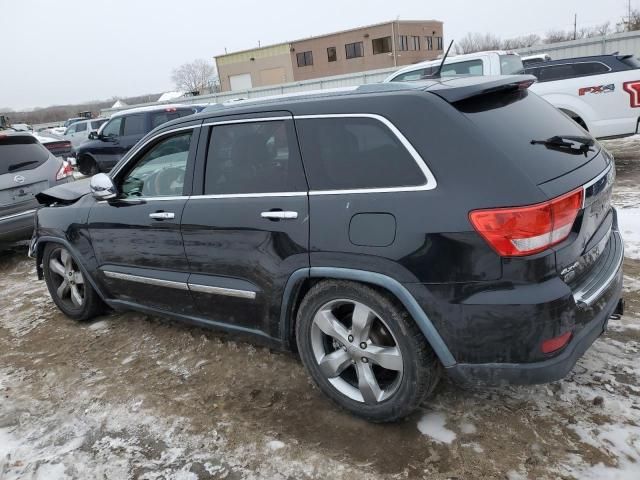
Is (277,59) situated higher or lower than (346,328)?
higher

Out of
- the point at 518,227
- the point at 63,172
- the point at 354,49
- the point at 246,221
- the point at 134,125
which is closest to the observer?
the point at 518,227

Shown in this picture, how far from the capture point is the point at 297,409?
9.76ft

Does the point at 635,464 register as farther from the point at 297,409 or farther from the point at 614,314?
the point at 297,409

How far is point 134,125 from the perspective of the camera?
1228 centimetres

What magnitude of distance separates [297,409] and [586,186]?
1.95 metres

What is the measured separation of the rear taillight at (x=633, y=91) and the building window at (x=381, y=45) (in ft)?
163

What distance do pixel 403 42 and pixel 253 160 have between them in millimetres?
56177

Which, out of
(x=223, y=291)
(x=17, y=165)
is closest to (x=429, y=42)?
(x=17, y=165)

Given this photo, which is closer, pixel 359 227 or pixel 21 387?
pixel 359 227

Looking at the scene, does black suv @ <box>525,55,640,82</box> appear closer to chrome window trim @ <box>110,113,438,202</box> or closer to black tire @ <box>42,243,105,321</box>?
chrome window trim @ <box>110,113,438,202</box>

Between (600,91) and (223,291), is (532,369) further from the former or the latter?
(600,91)

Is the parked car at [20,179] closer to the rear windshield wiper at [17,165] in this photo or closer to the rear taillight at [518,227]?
the rear windshield wiper at [17,165]

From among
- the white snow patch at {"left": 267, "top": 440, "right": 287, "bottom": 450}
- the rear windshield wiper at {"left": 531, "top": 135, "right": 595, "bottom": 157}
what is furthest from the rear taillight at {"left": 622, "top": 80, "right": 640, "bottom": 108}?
the white snow patch at {"left": 267, "top": 440, "right": 287, "bottom": 450}

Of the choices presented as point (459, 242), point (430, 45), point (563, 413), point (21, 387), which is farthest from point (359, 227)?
point (430, 45)
